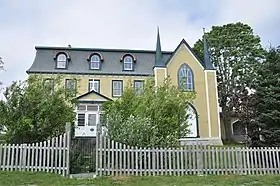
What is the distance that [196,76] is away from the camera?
94.3 feet

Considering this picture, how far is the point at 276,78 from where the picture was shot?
16.1 m

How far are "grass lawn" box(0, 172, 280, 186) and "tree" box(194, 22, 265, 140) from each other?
23.3 m

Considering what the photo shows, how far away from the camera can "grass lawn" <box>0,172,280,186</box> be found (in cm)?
1001

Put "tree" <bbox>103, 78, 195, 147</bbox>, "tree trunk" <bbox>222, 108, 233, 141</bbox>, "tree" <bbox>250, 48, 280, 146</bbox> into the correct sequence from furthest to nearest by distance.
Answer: "tree trunk" <bbox>222, 108, 233, 141</bbox>
"tree" <bbox>250, 48, 280, 146</bbox>
"tree" <bbox>103, 78, 195, 147</bbox>

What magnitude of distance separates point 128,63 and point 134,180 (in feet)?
73.7

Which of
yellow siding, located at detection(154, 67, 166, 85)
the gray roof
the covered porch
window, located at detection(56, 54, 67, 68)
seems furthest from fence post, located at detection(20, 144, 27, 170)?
window, located at detection(56, 54, 67, 68)

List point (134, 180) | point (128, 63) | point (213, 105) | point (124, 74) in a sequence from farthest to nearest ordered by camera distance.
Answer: point (128, 63) < point (124, 74) < point (213, 105) < point (134, 180)

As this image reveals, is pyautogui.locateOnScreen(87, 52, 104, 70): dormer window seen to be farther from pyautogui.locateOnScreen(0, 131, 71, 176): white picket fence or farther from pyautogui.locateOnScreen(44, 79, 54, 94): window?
pyautogui.locateOnScreen(0, 131, 71, 176): white picket fence

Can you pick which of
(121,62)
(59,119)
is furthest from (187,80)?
(59,119)

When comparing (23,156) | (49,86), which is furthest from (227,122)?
(23,156)

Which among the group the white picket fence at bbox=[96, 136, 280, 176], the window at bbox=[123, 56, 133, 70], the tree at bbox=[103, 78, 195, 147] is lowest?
the white picket fence at bbox=[96, 136, 280, 176]

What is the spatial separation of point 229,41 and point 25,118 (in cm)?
2837

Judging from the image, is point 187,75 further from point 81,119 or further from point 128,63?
point 81,119

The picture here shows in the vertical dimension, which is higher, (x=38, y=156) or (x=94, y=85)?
(x=94, y=85)
